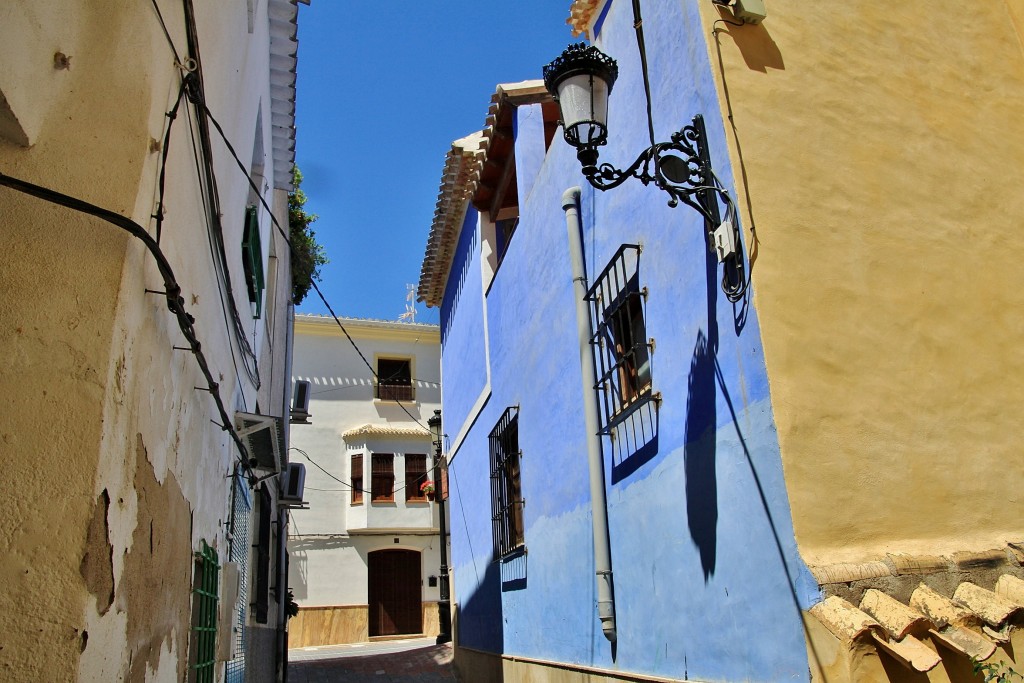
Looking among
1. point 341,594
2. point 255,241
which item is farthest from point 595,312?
point 341,594

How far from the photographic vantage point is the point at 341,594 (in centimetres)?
2364

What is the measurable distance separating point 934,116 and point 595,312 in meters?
2.64

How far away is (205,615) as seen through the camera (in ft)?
16.0

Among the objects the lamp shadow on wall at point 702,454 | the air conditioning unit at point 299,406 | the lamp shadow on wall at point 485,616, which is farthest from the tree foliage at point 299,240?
the lamp shadow on wall at point 702,454

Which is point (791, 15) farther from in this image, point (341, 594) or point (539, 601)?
point (341, 594)

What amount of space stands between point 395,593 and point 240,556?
59.4 feet

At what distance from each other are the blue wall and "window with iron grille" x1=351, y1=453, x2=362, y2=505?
54.6 feet

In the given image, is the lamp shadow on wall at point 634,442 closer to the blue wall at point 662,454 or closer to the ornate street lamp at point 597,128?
the blue wall at point 662,454

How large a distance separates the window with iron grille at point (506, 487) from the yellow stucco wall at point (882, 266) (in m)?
4.81

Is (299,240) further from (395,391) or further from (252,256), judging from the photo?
(395,391)

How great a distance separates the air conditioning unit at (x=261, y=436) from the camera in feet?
20.6

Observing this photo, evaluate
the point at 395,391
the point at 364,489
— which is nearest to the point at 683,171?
the point at 364,489

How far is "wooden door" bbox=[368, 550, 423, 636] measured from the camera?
79.0 ft

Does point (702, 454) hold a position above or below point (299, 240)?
below
